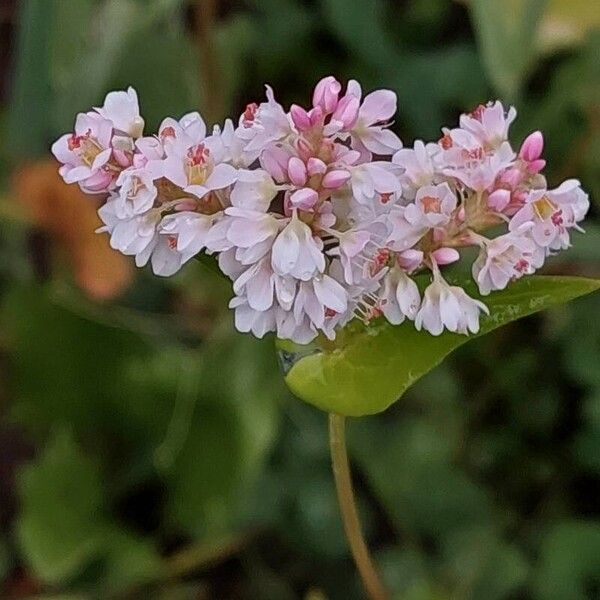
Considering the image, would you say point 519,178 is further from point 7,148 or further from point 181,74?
point 7,148

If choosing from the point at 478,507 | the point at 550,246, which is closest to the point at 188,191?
the point at 550,246

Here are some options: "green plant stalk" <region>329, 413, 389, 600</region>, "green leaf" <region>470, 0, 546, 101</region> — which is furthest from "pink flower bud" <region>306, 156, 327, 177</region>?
"green leaf" <region>470, 0, 546, 101</region>

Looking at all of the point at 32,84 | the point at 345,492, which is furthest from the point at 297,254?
the point at 32,84

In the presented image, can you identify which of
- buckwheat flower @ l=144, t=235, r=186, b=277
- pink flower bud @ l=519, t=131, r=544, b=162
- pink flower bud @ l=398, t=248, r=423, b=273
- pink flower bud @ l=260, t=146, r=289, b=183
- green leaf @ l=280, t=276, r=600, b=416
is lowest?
green leaf @ l=280, t=276, r=600, b=416

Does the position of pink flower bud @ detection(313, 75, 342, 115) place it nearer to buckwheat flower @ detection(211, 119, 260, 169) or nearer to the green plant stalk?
buckwheat flower @ detection(211, 119, 260, 169)

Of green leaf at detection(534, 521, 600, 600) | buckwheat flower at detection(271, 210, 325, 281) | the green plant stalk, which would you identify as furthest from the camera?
green leaf at detection(534, 521, 600, 600)

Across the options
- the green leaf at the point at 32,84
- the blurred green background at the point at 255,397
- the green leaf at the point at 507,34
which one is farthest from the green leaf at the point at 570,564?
the green leaf at the point at 32,84

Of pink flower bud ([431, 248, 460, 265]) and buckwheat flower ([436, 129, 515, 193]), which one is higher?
buckwheat flower ([436, 129, 515, 193])
